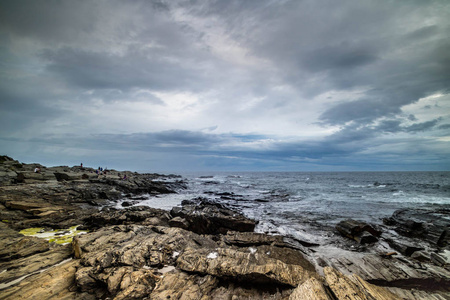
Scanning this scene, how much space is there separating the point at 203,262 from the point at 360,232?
1070cm

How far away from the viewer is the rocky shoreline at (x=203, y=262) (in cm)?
445

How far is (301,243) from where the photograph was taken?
33.3ft

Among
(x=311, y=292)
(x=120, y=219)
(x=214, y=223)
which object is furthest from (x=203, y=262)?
(x=120, y=219)

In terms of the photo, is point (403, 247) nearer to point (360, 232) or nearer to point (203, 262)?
point (360, 232)

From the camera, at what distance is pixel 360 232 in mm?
10859

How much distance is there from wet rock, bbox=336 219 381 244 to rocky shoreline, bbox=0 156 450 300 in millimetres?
53

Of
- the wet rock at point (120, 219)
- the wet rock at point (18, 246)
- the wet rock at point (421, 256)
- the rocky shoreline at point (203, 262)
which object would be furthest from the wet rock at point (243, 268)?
the wet rock at point (421, 256)

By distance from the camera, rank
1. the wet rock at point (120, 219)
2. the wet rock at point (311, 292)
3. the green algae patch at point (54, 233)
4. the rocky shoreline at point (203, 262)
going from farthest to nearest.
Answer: the wet rock at point (120, 219)
the green algae patch at point (54, 233)
the rocky shoreline at point (203, 262)
the wet rock at point (311, 292)

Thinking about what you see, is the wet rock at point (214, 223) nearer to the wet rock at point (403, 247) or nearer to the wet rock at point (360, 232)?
the wet rock at point (360, 232)

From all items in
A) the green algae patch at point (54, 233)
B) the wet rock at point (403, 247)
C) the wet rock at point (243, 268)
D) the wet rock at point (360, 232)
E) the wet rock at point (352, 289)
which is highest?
the wet rock at point (352, 289)

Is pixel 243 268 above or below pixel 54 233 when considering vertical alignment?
above

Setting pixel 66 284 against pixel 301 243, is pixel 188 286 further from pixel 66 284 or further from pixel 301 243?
pixel 301 243

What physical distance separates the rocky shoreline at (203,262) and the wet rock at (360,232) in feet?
0.18

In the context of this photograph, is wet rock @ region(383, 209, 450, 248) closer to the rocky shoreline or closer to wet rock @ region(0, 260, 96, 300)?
the rocky shoreline
